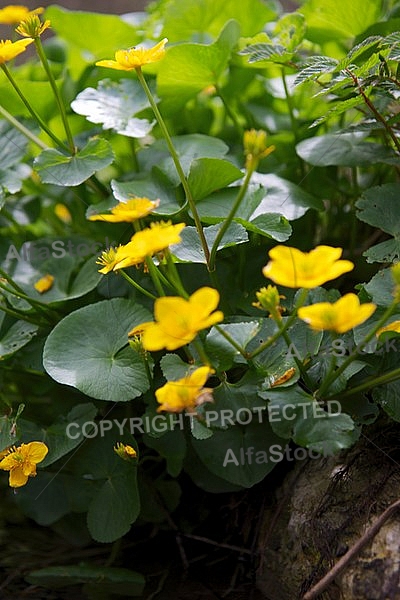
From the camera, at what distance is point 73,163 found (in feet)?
2.34

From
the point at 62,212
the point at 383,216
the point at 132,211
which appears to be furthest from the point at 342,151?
the point at 62,212

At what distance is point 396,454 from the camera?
24.7 inches

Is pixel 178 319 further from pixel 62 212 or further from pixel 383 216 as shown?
pixel 62 212

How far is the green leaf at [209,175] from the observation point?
0.67 metres

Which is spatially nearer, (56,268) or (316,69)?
(316,69)

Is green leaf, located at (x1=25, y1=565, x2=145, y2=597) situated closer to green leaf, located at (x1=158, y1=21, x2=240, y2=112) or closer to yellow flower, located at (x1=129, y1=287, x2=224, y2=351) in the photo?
yellow flower, located at (x1=129, y1=287, x2=224, y2=351)

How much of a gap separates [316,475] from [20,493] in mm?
336

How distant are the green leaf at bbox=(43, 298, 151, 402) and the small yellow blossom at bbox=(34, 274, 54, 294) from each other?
0.11m

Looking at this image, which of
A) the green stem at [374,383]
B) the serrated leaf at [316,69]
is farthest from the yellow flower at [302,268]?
the serrated leaf at [316,69]

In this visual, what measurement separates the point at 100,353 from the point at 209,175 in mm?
204

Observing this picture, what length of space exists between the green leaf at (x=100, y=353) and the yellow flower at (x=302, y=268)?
0.20 metres

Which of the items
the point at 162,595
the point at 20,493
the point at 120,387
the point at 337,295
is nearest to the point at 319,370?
the point at 337,295

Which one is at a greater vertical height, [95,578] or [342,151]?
[342,151]

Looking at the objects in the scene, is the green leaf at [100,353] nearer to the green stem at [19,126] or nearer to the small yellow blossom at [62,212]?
the green stem at [19,126]
